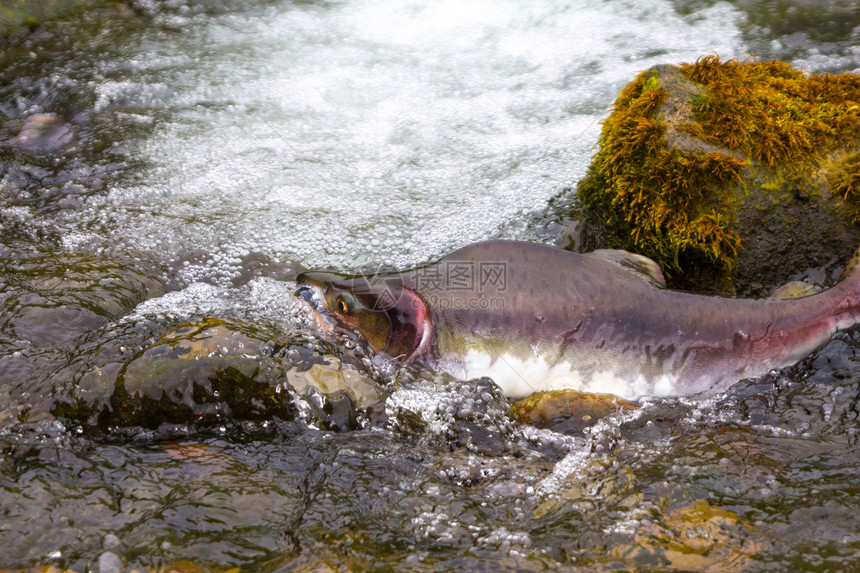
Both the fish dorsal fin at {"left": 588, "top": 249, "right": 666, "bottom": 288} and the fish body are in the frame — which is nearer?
the fish body

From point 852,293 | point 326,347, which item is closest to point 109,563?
point 326,347

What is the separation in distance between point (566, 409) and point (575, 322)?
0.52 meters

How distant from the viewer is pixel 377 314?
4223 mm

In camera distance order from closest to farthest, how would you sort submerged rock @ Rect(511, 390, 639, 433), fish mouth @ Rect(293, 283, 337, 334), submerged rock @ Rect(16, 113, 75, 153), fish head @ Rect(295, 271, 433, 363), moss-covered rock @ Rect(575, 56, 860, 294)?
submerged rock @ Rect(511, 390, 639, 433)
fish head @ Rect(295, 271, 433, 363)
fish mouth @ Rect(293, 283, 337, 334)
moss-covered rock @ Rect(575, 56, 860, 294)
submerged rock @ Rect(16, 113, 75, 153)

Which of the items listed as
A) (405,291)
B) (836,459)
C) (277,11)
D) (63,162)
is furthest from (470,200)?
(277,11)

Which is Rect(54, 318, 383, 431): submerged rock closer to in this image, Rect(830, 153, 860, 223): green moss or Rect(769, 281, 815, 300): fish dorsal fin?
Rect(769, 281, 815, 300): fish dorsal fin

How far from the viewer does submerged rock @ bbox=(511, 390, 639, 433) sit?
3.91 metres

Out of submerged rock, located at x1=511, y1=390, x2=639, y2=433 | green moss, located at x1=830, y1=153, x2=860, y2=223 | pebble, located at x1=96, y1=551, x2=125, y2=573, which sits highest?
green moss, located at x1=830, y1=153, x2=860, y2=223

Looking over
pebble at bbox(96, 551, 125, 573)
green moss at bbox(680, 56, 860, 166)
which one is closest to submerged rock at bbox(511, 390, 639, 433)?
green moss at bbox(680, 56, 860, 166)

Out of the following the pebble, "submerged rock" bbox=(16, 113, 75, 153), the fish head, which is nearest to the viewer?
the pebble

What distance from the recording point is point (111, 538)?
2.95 meters

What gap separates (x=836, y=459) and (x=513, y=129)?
4.79m

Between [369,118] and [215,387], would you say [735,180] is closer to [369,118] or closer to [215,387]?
[215,387]

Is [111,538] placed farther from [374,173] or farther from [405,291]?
[374,173]
